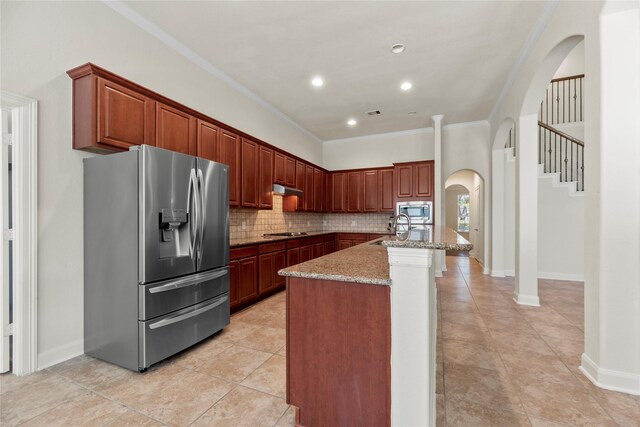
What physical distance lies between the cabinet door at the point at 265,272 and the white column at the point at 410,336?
2774 mm

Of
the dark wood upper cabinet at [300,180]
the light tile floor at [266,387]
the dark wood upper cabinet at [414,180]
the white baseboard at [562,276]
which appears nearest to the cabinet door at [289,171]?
the dark wood upper cabinet at [300,180]

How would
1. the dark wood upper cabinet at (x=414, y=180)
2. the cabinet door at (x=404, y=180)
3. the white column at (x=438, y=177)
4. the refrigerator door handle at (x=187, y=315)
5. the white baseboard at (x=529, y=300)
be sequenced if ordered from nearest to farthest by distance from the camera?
the refrigerator door handle at (x=187, y=315), the white baseboard at (x=529, y=300), the white column at (x=438, y=177), the dark wood upper cabinet at (x=414, y=180), the cabinet door at (x=404, y=180)

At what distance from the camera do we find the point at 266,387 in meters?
1.92

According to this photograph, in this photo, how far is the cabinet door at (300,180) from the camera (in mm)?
5383

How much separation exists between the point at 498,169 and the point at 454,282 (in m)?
2.35

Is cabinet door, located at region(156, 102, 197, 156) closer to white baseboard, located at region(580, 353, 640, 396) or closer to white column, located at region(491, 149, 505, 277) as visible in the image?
white baseboard, located at region(580, 353, 640, 396)

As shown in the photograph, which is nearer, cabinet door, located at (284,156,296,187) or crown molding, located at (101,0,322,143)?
crown molding, located at (101,0,322,143)

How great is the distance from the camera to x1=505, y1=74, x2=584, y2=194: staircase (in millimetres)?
5181

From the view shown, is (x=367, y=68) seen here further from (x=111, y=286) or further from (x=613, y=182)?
(x=111, y=286)

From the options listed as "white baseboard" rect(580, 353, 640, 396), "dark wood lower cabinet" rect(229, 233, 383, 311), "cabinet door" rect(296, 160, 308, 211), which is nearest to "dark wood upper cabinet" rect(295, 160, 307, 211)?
"cabinet door" rect(296, 160, 308, 211)

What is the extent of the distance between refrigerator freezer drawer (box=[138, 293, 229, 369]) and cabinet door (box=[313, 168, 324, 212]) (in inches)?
140

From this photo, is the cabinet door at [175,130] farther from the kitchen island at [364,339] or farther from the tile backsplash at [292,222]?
the kitchen island at [364,339]

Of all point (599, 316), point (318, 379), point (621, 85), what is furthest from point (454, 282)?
point (318, 379)

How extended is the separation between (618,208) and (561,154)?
4.52 m
